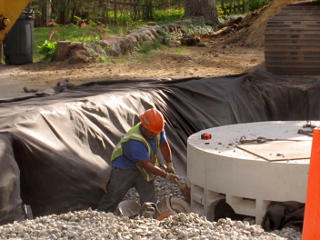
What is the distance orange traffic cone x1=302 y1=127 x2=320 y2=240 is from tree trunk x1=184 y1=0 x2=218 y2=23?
53.8 ft

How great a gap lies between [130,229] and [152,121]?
1.63 m

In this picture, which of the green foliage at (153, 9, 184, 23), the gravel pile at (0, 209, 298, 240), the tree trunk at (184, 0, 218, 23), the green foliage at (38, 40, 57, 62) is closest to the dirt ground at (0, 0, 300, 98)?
the green foliage at (38, 40, 57, 62)

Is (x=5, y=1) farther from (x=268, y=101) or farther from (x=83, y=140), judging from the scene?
(x=268, y=101)

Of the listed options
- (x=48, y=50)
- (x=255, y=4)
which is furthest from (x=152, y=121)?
(x=255, y=4)

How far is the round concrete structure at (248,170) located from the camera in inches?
206

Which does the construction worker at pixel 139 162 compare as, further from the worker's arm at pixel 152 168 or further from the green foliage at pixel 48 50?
the green foliage at pixel 48 50

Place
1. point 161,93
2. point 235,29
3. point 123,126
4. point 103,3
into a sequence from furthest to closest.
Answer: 1. point 103,3
2. point 235,29
3. point 161,93
4. point 123,126

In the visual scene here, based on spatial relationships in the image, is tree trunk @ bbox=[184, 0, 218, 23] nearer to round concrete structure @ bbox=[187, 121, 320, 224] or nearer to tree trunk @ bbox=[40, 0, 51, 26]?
tree trunk @ bbox=[40, 0, 51, 26]

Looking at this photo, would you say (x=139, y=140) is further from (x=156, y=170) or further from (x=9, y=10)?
(x=9, y=10)

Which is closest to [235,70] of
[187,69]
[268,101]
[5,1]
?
[187,69]

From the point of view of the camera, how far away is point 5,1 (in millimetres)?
8508

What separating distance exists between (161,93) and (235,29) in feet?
33.5

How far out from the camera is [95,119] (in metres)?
6.77

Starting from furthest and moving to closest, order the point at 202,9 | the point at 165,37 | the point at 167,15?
1. the point at 167,15
2. the point at 202,9
3. the point at 165,37
